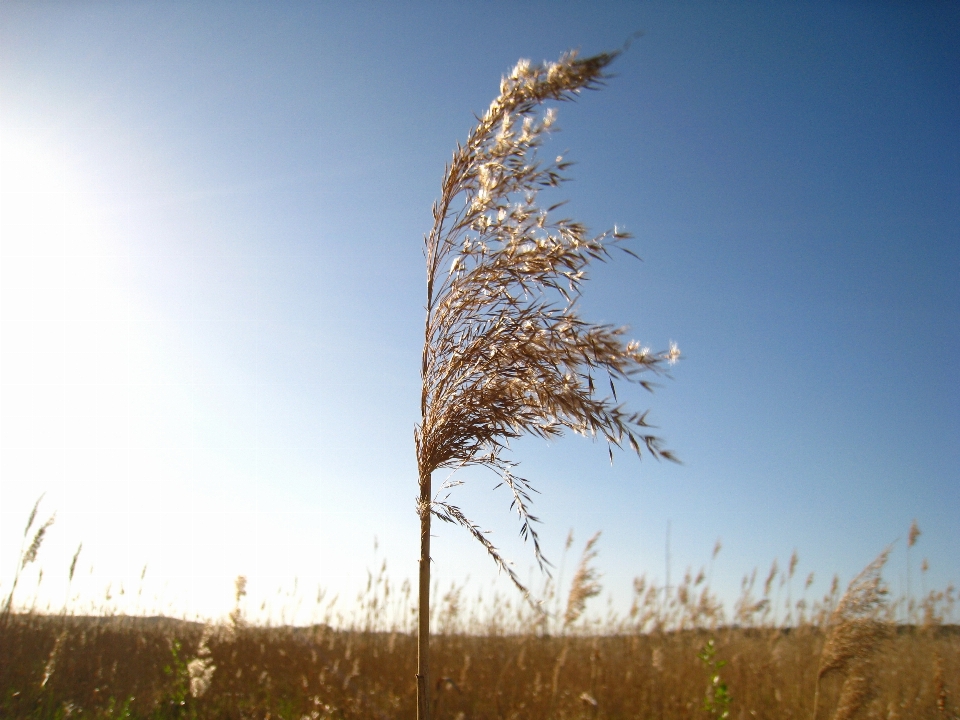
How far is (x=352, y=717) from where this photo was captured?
15.9 ft

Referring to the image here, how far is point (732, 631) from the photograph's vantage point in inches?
303

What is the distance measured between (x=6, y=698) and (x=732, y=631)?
7818 mm

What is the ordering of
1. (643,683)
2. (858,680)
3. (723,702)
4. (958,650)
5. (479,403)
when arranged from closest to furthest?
(479,403)
(723,702)
(858,680)
(643,683)
(958,650)

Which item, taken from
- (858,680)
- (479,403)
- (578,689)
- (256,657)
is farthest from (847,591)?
(256,657)

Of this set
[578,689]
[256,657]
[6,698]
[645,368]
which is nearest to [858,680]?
[578,689]

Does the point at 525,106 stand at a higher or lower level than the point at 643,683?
higher

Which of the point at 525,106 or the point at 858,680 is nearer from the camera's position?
the point at 525,106

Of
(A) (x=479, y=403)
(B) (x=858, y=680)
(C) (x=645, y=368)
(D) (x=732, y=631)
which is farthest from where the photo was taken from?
(D) (x=732, y=631)

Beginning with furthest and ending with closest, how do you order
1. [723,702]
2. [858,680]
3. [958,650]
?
[958,650] < [858,680] < [723,702]

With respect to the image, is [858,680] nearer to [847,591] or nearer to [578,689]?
[847,591]

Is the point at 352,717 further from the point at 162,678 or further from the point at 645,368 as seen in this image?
the point at 645,368

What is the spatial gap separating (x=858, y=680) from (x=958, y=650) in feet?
18.2

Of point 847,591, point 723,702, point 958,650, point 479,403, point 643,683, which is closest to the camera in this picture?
point 479,403

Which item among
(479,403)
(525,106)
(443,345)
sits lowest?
(479,403)
